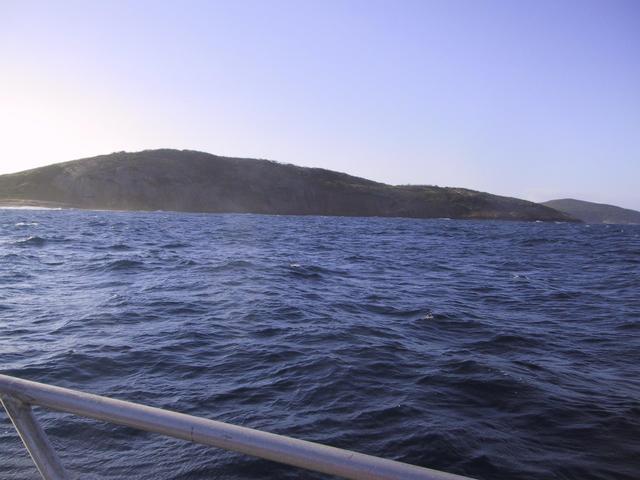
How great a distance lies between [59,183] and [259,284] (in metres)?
106

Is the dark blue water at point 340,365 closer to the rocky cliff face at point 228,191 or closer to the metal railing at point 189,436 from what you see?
the metal railing at point 189,436

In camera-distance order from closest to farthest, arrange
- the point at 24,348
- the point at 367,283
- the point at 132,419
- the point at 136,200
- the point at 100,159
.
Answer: the point at 132,419 < the point at 24,348 < the point at 367,283 < the point at 136,200 < the point at 100,159

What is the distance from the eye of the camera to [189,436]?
1646 mm

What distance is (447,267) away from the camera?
21297mm

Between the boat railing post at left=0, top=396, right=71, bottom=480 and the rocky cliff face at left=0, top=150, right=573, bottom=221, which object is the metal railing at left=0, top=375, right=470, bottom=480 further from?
the rocky cliff face at left=0, top=150, right=573, bottom=221

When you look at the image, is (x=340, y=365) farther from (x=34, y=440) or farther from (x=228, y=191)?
(x=228, y=191)

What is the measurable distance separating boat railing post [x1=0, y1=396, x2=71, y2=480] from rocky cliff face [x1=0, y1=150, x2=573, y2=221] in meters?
107

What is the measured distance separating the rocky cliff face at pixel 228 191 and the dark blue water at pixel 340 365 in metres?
93.8

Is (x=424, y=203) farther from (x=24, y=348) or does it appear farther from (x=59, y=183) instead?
(x=24, y=348)

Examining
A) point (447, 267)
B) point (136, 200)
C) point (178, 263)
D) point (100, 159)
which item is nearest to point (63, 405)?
point (178, 263)

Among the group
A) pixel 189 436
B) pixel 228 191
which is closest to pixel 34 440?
pixel 189 436

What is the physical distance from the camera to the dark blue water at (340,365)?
4859mm

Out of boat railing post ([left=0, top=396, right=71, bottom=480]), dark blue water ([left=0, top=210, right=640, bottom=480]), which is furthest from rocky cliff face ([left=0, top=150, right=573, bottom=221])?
boat railing post ([left=0, top=396, right=71, bottom=480])

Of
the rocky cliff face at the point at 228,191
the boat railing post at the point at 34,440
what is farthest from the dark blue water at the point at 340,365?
the rocky cliff face at the point at 228,191
